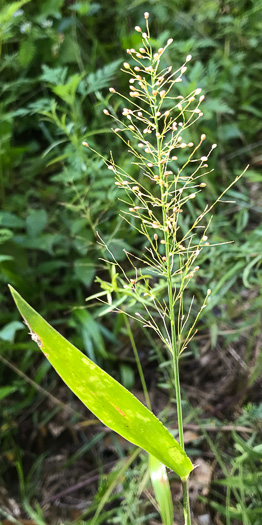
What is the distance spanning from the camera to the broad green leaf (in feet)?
1.98

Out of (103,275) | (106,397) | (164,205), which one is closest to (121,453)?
(103,275)

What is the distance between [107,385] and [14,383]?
72 centimetres

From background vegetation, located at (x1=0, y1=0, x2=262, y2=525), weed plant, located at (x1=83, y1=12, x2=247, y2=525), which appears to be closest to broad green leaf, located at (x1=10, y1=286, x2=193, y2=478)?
weed plant, located at (x1=83, y1=12, x2=247, y2=525)

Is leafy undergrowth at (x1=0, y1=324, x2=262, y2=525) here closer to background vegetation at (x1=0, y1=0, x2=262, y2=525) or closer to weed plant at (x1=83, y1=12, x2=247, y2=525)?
background vegetation at (x1=0, y1=0, x2=262, y2=525)

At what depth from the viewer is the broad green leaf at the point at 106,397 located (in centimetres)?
60

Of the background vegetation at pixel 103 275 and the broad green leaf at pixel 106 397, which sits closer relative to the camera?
the broad green leaf at pixel 106 397

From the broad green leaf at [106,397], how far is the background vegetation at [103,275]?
1.10ft

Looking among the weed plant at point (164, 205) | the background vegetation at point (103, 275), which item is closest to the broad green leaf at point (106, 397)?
the weed plant at point (164, 205)

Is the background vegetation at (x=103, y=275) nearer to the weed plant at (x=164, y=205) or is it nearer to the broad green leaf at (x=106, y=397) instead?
the weed plant at (x=164, y=205)

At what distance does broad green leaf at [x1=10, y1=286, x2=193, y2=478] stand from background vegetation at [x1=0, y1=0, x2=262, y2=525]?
1.10ft

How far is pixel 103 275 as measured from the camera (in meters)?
1.44

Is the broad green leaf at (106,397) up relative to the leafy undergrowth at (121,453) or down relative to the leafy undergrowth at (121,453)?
up

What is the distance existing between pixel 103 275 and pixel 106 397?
839 mm

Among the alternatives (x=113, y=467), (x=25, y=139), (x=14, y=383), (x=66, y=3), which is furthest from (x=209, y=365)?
(x=66, y=3)
